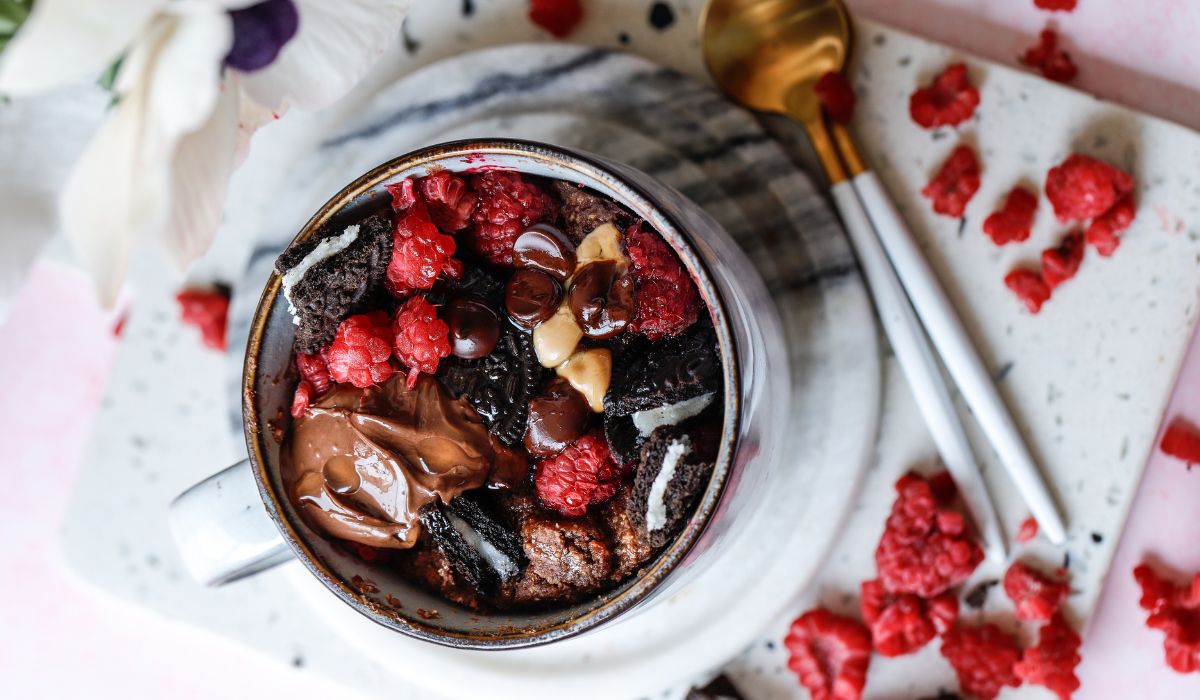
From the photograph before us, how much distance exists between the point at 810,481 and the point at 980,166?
1.82 ft

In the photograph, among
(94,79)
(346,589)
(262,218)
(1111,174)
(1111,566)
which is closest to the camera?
(346,589)

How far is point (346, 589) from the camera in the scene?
114cm

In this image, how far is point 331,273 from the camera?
1180 mm

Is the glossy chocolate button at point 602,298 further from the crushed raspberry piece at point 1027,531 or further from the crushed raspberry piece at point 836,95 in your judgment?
the crushed raspberry piece at point 1027,531

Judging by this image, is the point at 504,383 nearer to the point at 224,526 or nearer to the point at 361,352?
the point at 361,352

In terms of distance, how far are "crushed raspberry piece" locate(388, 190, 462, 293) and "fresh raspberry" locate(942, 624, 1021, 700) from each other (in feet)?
3.21

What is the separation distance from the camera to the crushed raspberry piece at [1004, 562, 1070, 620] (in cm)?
146

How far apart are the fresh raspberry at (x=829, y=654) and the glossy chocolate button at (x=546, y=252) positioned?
0.71 metres

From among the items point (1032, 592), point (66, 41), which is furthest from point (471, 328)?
point (1032, 592)

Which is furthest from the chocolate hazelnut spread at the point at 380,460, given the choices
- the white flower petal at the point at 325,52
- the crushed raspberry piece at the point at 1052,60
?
the crushed raspberry piece at the point at 1052,60

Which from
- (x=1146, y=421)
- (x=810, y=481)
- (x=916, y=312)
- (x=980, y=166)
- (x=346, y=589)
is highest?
(x=980, y=166)

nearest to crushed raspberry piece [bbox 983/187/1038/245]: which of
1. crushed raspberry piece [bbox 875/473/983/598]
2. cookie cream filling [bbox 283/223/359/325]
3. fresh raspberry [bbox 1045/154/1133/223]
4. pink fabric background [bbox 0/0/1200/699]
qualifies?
fresh raspberry [bbox 1045/154/1133/223]

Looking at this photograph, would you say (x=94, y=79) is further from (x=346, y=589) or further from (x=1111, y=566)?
Answer: (x=1111, y=566)

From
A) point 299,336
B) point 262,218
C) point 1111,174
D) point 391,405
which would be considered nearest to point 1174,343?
point 1111,174
